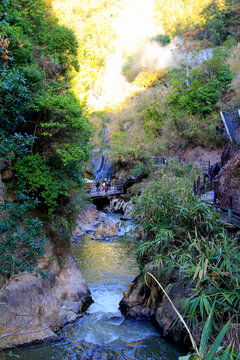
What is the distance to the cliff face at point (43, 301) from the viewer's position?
267 inches

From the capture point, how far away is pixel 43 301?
300 inches

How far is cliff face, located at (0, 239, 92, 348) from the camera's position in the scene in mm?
6781

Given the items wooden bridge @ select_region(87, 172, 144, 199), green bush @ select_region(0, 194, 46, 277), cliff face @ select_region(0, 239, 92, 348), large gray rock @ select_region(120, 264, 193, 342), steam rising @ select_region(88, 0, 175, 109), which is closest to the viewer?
green bush @ select_region(0, 194, 46, 277)

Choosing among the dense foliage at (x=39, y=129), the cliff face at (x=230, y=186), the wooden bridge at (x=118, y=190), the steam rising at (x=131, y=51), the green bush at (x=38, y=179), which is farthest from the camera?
the steam rising at (x=131, y=51)

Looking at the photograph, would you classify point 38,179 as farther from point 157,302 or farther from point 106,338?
point 157,302

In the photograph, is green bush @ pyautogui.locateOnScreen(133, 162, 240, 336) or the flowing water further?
the flowing water

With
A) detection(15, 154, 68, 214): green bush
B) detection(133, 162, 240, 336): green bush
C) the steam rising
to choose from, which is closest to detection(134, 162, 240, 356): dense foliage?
detection(133, 162, 240, 336): green bush

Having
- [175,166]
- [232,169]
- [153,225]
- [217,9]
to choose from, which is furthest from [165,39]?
[153,225]

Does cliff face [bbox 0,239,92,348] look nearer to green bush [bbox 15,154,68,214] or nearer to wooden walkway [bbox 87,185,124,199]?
green bush [bbox 15,154,68,214]

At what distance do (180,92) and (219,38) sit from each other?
13887mm

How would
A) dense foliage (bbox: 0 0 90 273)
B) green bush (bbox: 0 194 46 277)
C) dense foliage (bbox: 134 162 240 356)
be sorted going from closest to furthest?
dense foliage (bbox: 134 162 240 356), green bush (bbox: 0 194 46 277), dense foliage (bbox: 0 0 90 273)

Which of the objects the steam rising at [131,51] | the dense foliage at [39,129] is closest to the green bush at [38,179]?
the dense foliage at [39,129]

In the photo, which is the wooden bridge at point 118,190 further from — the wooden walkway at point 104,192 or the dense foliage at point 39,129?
the dense foliage at point 39,129

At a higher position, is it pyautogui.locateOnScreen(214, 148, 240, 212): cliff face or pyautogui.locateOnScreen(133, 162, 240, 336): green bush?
pyautogui.locateOnScreen(214, 148, 240, 212): cliff face
